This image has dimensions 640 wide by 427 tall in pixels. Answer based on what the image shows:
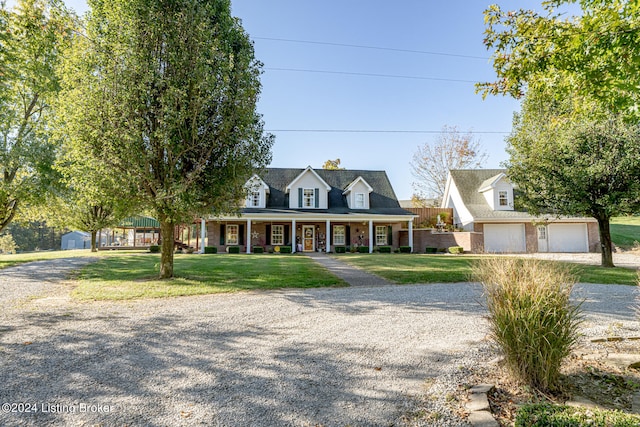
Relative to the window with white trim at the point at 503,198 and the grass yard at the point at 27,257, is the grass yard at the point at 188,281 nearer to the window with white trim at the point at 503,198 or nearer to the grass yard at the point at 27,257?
the grass yard at the point at 27,257

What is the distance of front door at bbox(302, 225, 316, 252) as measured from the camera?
83.8 ft

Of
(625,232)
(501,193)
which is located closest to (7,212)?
(501,193)

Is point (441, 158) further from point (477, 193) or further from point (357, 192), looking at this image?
point (357, 192)

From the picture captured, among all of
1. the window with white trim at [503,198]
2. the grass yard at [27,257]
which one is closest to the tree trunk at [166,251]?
the grass yard at [27,257]

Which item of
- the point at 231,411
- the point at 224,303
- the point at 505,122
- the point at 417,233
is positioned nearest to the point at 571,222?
the point at 417,233

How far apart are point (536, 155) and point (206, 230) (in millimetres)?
21719

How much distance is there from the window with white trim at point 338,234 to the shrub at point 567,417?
23123 millimetres

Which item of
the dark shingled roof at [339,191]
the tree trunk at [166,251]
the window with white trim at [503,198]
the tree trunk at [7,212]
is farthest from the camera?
the window with white trim at [503,198]

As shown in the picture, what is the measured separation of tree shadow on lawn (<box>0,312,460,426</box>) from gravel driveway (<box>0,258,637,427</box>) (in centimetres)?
1

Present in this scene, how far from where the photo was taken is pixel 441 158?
1458 inches

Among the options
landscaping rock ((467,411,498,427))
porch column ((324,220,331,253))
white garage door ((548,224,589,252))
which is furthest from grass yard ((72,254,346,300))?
white garage door ((548,224,589,252))

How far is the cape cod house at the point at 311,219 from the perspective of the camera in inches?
944

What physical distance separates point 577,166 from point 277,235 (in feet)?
60.8

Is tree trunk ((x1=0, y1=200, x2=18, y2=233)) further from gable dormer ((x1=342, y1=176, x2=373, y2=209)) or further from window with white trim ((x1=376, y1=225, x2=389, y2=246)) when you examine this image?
window with white trim ((x1=376, y1=225, x2=389, y2=246))
